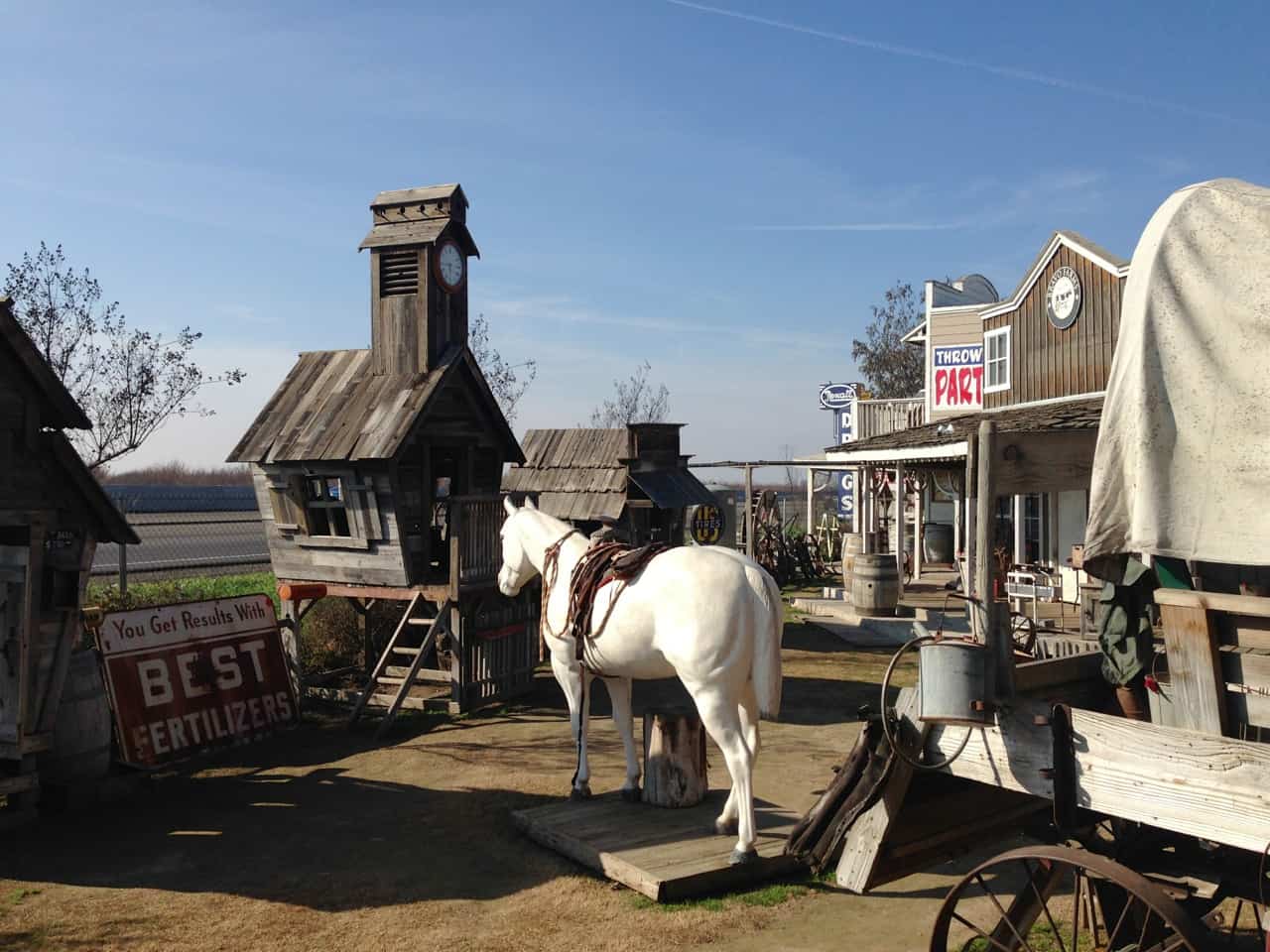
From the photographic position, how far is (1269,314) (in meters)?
3.89

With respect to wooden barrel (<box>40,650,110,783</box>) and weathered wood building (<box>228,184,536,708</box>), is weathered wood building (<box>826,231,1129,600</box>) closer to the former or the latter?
weathered wood building (<box>228,184,536,708</box>)

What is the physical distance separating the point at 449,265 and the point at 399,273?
710mm

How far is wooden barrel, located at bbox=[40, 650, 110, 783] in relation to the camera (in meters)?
8.83

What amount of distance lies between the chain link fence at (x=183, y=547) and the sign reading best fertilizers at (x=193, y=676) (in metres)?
1.22

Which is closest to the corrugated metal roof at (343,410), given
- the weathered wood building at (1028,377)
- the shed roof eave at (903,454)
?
the shed roof eave at (903,454)

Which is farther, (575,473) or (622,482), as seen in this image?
(575,473)

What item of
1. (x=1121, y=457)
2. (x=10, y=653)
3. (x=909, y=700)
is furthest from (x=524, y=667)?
(x=1121, y=457)

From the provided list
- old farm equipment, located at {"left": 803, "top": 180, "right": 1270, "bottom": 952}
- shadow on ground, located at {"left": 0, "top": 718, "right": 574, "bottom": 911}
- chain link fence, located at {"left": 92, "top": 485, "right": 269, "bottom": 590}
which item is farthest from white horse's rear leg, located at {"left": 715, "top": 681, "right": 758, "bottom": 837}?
chain link fence, located at {"left": 92, "top": 485, "right": 269, "bottom": 590}

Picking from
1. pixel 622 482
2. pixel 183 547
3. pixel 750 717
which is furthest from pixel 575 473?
pixel 183 547

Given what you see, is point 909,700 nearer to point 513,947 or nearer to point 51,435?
point 513,947

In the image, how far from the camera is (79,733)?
8.90 meters

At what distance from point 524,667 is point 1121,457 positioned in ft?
34.4

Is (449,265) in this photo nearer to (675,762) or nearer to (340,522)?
(340,522)

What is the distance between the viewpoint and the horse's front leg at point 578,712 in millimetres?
8562
